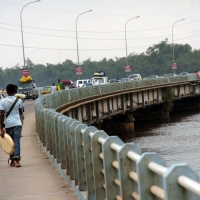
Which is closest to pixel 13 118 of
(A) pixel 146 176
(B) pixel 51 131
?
(B) pixel 51 131

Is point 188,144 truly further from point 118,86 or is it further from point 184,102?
point 184,102

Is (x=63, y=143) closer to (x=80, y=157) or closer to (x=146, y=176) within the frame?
(x=80, y=157)

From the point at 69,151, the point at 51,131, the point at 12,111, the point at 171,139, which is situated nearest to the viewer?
the point at 69,151

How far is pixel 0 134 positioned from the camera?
14.4 meters

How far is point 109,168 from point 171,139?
38277 millimetres

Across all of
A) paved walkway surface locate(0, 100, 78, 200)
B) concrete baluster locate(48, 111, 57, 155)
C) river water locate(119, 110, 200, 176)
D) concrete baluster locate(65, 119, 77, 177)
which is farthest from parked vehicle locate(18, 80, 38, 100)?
concrete baluster locate(65, 119, 77, 177)

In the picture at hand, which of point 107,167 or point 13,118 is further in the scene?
point 13,118

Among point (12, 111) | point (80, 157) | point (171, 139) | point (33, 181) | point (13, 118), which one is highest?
point (12, 111)

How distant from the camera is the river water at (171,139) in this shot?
3456 centimetres

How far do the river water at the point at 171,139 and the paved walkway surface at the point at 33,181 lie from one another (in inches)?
520

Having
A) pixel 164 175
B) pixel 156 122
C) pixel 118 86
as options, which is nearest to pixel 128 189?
pixel 164 175

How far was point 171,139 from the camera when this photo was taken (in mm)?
45750

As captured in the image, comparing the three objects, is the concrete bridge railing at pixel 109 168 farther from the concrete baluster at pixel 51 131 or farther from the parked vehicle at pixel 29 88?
the parked vehicle at pixel 29 88

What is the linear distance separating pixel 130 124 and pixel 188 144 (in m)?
15.1
